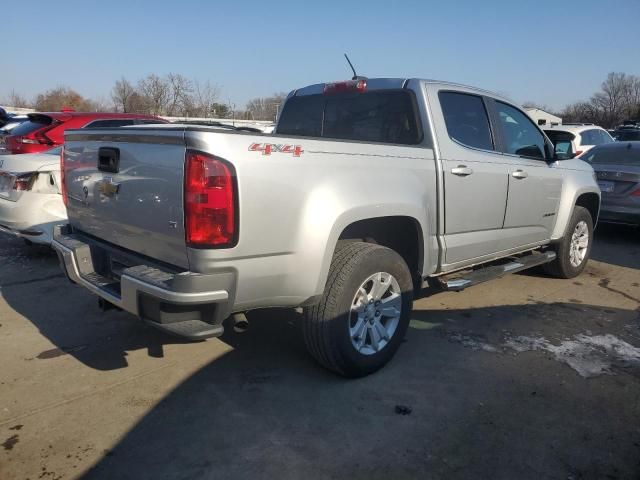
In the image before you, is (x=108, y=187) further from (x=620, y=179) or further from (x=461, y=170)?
(x=620, y=179)

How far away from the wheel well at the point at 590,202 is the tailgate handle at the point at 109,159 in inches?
197

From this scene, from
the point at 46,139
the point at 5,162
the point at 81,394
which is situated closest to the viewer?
the point at 81,394

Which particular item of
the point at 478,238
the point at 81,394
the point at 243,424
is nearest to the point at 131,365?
the point at 81,394

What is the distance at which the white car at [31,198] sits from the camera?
556 centimetres

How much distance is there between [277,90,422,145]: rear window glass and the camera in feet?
12.7

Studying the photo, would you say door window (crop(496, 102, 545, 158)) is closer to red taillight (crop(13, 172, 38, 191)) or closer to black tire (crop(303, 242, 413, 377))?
black tire (crop(303, 242, 413, 377))

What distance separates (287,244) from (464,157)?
1876mm

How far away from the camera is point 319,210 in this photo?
286 cm

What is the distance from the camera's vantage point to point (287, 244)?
2.75 m

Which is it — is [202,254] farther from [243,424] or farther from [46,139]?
[46,139]

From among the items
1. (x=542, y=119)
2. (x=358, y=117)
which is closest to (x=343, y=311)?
(x=358, y=117)

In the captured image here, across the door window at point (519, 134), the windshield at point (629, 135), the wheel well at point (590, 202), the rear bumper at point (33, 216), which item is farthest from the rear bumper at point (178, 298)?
the windshield at point (629, 135)

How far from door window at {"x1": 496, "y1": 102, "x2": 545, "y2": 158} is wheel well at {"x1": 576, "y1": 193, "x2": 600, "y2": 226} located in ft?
3.95

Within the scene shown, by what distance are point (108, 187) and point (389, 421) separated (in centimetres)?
215
